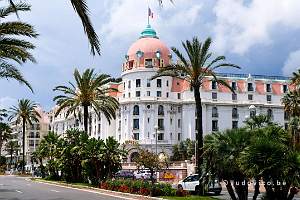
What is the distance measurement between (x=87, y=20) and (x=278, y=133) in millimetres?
13846

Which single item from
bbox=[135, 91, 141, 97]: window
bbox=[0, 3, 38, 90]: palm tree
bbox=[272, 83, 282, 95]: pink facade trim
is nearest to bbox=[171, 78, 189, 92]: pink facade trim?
bbox=[135, 91, 141, 97]: window

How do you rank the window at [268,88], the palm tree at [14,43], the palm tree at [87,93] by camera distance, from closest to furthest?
the palm tree at [14,43] < the palm tree at [87,93] < the window at [268,88]

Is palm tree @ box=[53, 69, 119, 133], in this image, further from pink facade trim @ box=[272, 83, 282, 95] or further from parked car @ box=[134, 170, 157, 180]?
pink facade trim @ box=[272, 83, 282, 95]

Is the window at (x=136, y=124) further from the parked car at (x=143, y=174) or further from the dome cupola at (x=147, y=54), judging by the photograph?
the parked car at (x=143, y=174)

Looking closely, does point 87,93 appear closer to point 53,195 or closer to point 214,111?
point 53,195

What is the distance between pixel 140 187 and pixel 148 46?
2595 inches

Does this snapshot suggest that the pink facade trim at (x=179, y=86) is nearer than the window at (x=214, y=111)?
Yes

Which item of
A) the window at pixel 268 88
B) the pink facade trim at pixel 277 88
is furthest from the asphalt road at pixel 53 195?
the pink facade trim at pixel 277 88

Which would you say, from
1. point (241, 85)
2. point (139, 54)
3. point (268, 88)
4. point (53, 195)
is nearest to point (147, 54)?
point (139, 54)

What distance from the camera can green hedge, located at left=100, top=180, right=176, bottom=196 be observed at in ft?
92.3

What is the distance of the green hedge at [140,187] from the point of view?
1107 inches

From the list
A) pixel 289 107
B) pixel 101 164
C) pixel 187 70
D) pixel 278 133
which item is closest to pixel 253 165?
pixel 278 133

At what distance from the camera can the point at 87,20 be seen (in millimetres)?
10883

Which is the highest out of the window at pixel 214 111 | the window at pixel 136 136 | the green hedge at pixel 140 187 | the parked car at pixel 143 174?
the window at pixel 214 111
